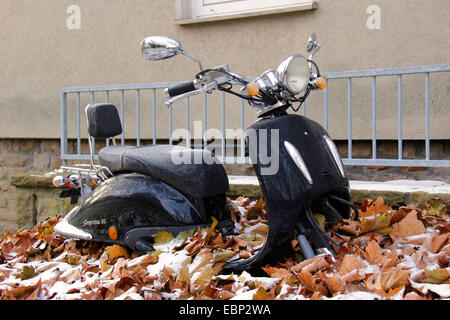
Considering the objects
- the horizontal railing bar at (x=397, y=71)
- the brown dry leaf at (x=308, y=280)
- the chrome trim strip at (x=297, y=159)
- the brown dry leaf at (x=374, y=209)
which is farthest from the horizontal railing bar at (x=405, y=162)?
the brown dry leaf at (x=308, y=280)

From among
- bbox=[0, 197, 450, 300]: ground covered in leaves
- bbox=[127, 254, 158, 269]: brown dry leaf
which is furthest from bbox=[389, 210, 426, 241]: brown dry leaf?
bbox=[127, 254, 158, 269]: brown dry leaf

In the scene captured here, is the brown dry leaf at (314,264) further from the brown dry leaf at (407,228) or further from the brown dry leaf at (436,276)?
the brown dry leaf at (407,228)

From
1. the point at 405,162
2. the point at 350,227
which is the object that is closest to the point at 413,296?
the point at 350,227

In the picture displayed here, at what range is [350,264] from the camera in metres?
2.00

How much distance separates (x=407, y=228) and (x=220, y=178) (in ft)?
3.29

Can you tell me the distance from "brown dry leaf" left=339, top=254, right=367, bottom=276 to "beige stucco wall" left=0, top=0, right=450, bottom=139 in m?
2.77

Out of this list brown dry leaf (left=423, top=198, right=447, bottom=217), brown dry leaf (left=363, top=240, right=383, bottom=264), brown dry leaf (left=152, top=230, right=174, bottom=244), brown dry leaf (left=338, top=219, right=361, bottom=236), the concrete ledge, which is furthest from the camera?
the concrete ledge

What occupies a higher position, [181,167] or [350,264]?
[181,167]

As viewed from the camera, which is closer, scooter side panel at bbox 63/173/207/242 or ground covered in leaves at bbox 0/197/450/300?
ground covered in leaves at bbox 0/197/450/300

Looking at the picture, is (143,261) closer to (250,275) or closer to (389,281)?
(250,275)

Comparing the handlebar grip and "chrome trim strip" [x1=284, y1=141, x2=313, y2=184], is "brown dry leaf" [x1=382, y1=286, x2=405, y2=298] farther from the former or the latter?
the handlebar grip

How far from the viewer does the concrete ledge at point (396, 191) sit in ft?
11.2

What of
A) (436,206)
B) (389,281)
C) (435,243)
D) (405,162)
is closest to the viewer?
(389,281)

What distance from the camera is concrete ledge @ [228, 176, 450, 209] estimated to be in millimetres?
3416
